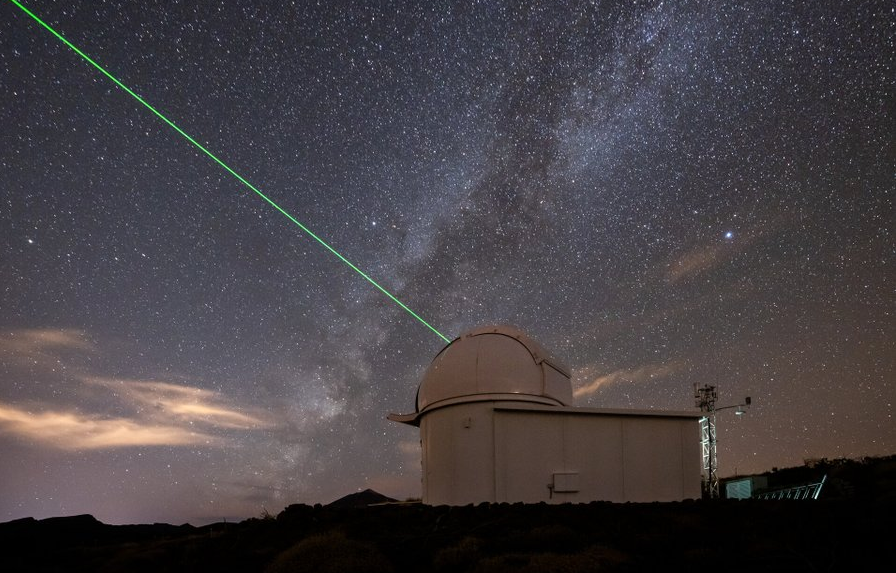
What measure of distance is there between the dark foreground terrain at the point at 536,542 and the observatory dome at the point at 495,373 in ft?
10.9

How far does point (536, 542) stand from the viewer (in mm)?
7438

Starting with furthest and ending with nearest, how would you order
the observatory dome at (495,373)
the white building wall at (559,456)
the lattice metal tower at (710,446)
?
1. the lattice metal tower at (710,446)
2. the observatory dome at (495,373)
3. the white building wall at (559,456)

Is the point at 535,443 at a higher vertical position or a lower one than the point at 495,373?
lower

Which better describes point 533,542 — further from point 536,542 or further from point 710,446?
point 710,446

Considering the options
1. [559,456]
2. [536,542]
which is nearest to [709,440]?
[559,456]

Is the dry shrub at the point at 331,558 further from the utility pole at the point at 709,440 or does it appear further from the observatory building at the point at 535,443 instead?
the utility pole at the point at 709,440

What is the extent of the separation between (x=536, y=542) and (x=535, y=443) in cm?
568

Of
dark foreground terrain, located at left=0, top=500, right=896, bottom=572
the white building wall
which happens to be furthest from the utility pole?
dark foreground terrain, located at left=0, top=500, right=896, bottom=572

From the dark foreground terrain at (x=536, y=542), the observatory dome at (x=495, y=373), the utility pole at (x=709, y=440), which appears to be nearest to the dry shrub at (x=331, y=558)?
the dark foreground terrain at (x=536, y=542)

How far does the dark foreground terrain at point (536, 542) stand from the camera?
20.2ft

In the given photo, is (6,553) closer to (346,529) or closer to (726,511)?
(346,529)

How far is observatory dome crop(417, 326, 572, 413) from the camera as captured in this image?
1370 cm

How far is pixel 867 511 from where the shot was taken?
804 cm

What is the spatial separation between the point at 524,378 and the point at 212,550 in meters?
7.60
